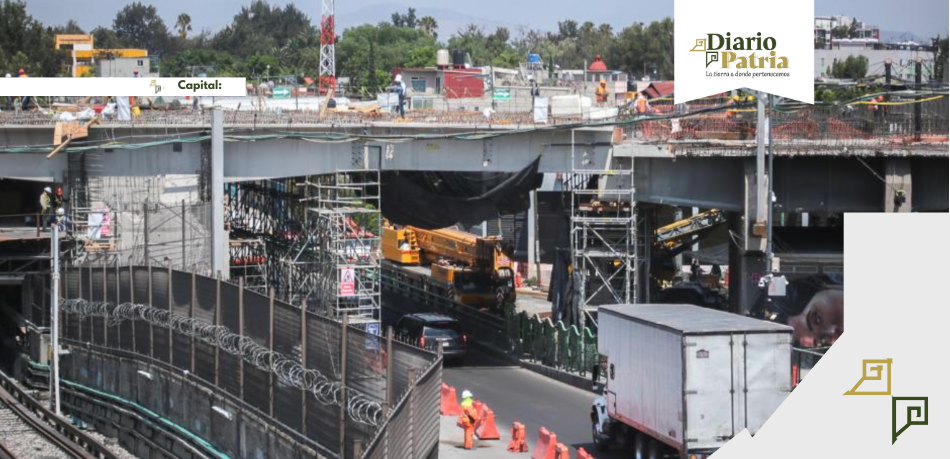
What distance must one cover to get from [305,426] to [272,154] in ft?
64.2

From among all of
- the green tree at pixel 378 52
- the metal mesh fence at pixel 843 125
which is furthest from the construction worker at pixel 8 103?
the green tree at pixel 378 52

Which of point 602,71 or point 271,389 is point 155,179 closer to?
point 271,389

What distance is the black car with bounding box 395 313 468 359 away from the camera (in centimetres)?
4075

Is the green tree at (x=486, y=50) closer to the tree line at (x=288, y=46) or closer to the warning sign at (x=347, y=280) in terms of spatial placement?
the tree line at (x=288, y=46)

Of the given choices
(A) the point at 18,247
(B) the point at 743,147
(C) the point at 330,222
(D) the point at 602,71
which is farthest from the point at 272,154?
(D) the point at 602,71

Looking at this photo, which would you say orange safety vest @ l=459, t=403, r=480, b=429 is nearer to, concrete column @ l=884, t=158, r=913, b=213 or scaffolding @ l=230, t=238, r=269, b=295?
concrete column @ l=884, t=158, r=913, b=213

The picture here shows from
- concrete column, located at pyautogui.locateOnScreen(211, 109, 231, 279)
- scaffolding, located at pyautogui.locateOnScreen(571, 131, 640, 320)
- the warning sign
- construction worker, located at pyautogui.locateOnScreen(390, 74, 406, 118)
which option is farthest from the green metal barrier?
concrete column, located at pyautogui.locateOnScreen(211, 109, 231, 279)

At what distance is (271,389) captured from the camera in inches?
926

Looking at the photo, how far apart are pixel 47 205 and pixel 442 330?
12678 millimetres

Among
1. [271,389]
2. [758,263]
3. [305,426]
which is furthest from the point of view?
[758,263]

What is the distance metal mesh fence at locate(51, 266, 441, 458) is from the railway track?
80.5 inches

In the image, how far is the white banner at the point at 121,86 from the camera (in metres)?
37.3

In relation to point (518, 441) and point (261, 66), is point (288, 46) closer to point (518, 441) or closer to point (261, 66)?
point (261, 66)

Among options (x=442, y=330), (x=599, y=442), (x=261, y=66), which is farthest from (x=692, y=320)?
(x=261, y=66)
